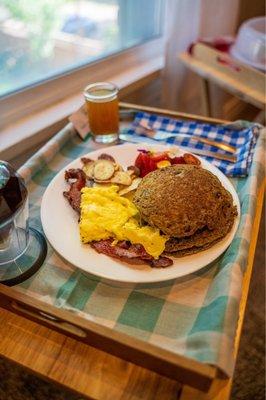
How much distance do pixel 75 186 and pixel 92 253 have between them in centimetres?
17

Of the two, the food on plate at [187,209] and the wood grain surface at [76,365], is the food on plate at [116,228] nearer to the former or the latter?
the food on plate at [187,209]

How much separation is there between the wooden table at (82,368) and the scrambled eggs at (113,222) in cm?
16

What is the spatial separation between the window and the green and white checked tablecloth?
68 centimetres

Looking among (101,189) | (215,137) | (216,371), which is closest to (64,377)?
(216,371)

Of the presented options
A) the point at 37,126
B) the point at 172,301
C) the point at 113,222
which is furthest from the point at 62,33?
the point at 172,301

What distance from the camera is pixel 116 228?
1.90ft

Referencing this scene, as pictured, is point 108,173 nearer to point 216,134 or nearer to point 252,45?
point 216,134

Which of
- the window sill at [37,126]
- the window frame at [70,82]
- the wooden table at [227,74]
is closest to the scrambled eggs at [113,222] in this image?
the window sill at [37,126]

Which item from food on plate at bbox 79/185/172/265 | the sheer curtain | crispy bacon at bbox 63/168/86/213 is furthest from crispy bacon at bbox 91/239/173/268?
the sheer curtain

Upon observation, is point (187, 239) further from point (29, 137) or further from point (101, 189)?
point (29, 137)

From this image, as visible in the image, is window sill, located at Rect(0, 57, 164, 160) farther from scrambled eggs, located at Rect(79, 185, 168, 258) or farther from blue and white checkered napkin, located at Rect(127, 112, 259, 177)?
scrambled eggs, located at Rect(79, 185, 168, 258)

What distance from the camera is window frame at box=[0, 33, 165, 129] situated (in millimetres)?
1040

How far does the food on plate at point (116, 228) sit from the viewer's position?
556 millimetres

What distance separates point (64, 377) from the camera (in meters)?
0.49
